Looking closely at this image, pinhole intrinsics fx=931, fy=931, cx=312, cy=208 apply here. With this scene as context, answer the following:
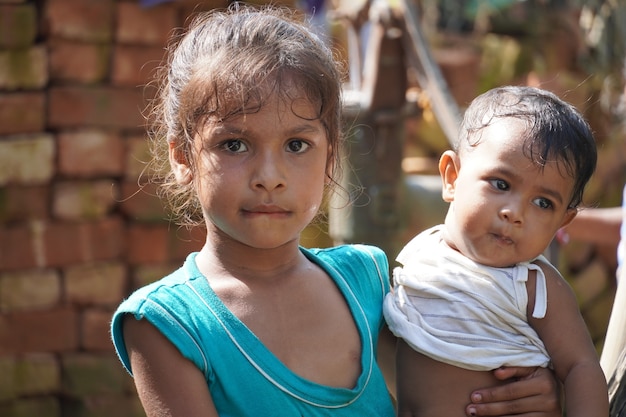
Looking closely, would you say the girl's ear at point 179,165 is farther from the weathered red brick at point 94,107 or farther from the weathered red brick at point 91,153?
the weathered red brick at point 91,153

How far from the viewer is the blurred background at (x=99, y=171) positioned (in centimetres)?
371

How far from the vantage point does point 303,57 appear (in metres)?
1.75

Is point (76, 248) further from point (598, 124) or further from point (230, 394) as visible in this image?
point (598, 124)

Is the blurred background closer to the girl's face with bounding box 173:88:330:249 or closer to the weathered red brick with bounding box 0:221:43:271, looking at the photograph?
the weathered red brick with bounding box 0:221:43:271

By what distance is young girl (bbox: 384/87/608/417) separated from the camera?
1.82 metres

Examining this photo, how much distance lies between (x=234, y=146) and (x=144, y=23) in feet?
8.65

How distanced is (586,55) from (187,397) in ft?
14.9

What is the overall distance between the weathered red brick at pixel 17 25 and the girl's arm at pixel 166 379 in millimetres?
2640

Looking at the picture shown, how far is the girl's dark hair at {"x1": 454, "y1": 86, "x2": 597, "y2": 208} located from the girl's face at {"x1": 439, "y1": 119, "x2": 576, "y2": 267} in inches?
0.7

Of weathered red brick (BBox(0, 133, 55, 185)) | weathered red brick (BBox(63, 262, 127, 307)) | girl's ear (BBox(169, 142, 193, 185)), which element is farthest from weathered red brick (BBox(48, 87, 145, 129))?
girl's ear (BBox(169, 142, 193, 185))

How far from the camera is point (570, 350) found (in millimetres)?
1816

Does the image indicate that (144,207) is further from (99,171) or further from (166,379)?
(166,379)

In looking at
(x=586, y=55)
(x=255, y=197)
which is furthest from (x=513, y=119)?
(x=586, y=55)

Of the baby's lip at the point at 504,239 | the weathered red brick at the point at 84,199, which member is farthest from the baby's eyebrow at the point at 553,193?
the weathered red brick at the point at 84,199
